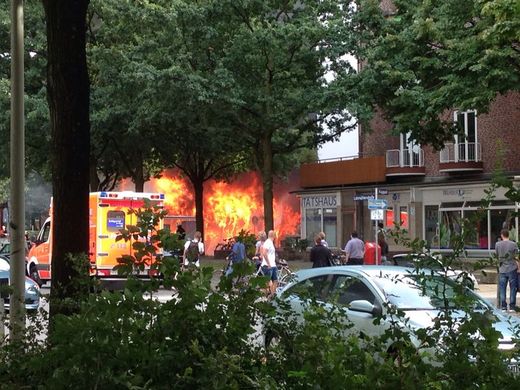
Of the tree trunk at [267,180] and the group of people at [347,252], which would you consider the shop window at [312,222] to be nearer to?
the tree trunk at [267,180]

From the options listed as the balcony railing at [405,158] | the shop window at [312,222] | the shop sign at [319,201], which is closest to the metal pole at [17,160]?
the balcony railing at [405,158]

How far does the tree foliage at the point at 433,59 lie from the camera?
1861 centimetres

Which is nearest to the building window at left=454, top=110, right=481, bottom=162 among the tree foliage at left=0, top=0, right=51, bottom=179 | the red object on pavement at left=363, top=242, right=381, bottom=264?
the red object on pavement at left=363, top=242, right=381, bottom=264

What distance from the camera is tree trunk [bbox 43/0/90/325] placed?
17.0ft

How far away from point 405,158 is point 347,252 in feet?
64.7

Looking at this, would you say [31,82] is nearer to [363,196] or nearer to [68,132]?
[363,196]

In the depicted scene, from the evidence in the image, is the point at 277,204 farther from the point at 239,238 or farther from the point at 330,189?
the point at 239,238

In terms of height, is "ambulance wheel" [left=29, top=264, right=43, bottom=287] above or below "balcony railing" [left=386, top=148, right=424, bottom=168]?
below

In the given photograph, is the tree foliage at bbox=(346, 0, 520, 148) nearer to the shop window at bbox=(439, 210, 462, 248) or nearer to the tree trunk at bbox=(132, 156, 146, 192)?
the shop window at bbox=(439, 210, 462, 248)

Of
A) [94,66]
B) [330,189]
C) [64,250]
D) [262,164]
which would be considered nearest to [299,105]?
[262,164]

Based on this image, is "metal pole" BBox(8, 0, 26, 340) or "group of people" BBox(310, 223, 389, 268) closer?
"metal pole" BBox(8, 0, 26, 340)

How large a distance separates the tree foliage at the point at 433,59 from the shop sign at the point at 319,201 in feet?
53.9

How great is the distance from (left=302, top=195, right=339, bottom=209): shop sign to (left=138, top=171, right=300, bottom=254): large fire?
10.6ft

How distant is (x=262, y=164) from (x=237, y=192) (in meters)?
20.4
